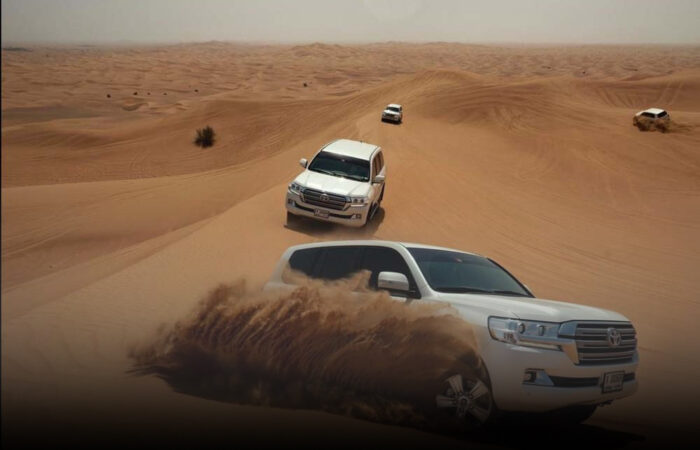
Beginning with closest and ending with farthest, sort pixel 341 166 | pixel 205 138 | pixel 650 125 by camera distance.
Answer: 1. pixel 341 166
2. pixel 650 125
3. pixel 205 138

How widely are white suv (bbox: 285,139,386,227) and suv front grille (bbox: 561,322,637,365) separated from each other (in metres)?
10.7

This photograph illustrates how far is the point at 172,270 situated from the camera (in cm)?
1066

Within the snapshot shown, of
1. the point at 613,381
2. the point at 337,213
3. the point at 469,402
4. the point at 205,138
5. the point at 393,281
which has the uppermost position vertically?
the point at 393,281

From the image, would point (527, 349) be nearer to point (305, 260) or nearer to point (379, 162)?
point (305, 260)

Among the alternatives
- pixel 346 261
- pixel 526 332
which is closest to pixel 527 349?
pixel 526 332

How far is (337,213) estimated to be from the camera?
17203 millimetres

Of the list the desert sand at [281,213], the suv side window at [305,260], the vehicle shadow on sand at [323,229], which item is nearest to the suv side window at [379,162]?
the desert sand at [281,213]

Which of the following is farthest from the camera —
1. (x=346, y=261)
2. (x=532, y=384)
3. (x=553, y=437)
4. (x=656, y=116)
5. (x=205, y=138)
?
(x=205, y=138)

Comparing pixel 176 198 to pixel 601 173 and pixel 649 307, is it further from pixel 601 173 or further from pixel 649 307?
pixel 601 173

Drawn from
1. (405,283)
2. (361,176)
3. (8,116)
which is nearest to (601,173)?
(361,176)

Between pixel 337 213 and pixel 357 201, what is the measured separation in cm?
56

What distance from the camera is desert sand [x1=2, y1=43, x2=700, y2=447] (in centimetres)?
581

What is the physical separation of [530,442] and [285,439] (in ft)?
7.59

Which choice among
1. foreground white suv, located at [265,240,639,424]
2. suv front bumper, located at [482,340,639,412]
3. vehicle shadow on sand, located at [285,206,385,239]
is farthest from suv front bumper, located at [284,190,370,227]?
suv front bumper, located at [482,340,639,412]
